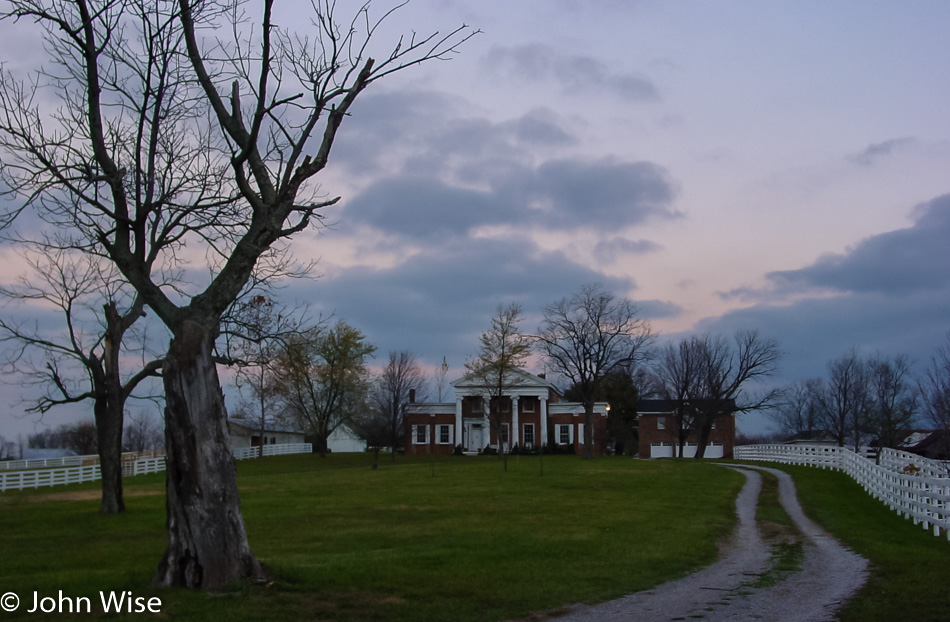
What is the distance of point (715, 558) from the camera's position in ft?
51.5

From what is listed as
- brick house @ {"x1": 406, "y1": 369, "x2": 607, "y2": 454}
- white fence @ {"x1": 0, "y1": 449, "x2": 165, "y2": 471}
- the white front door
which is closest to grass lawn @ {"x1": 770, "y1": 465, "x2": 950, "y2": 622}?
brick house @ {"x1": 406, "y1": 369, "x2": 607, "y2": 454}

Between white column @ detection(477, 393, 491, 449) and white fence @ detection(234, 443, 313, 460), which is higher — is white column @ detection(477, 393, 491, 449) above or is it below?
above

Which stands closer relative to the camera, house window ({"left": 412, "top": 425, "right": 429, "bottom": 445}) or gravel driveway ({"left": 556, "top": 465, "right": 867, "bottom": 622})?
gravel driveway ({"left": 556, "top": 465, "right": 867, "bottom": 622})

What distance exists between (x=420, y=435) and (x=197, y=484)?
223ft

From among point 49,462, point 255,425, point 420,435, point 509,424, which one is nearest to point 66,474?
point 49,462

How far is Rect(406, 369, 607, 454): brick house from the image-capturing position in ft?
246

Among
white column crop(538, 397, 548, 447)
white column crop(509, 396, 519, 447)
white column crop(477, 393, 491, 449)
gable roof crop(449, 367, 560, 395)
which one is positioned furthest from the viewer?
white column crop(509, 396, 519, 447)

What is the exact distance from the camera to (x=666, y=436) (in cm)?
8425

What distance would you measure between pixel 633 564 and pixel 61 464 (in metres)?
53.6

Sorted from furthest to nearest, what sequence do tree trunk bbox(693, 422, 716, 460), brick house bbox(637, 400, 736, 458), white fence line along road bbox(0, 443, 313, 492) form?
brick house bbox(637, 400, 736, 458), tree trunk bbox(693, 422, 716, 460), white fence line along road bbox(0, 443, 313, 492)

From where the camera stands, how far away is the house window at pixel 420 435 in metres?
77.6

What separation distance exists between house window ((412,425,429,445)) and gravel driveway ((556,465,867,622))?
201ft

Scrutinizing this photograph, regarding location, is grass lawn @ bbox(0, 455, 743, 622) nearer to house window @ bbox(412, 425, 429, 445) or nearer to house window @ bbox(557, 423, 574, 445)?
house window @ bbox(557, 423, 574, 445)

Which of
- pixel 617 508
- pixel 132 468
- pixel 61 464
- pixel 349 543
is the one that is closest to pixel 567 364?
pixel 132 468
